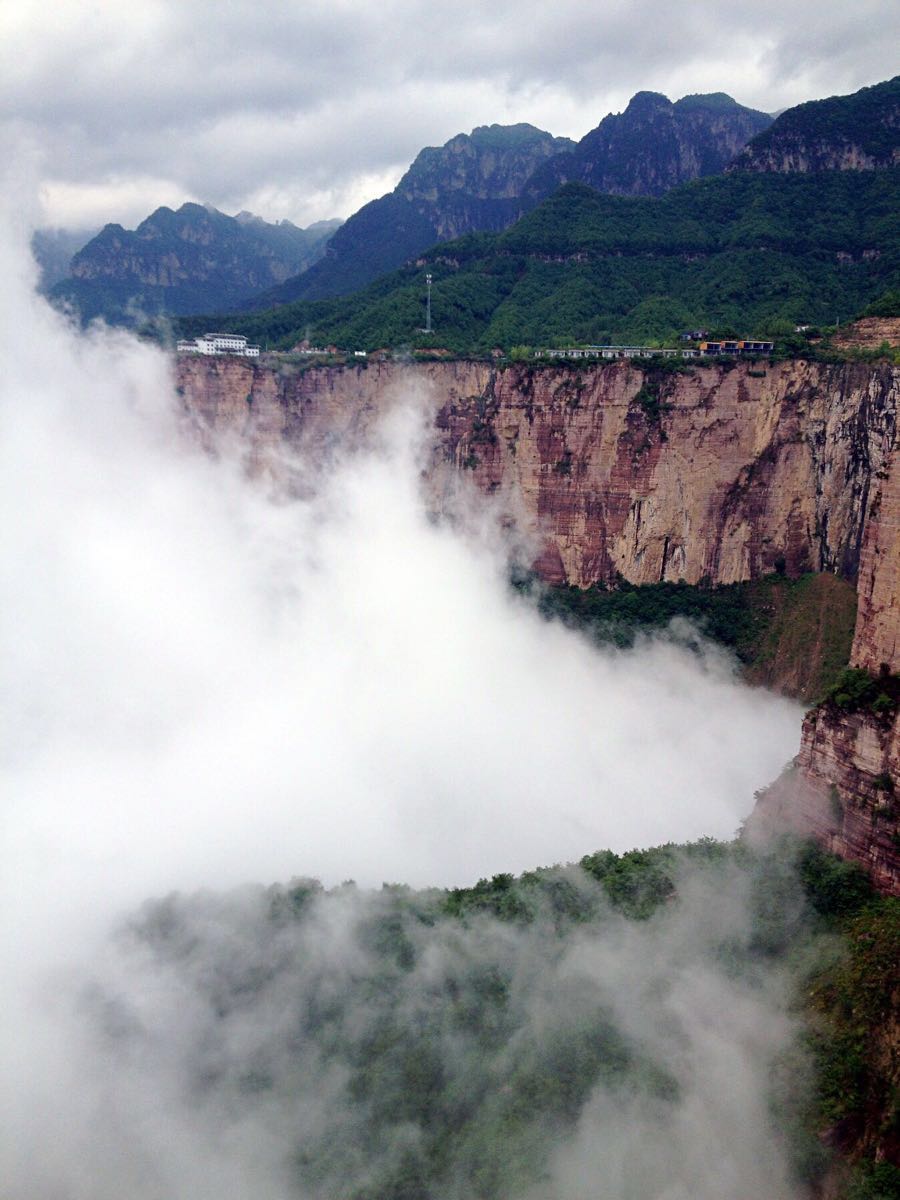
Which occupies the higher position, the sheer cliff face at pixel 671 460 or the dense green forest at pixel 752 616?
the sheer cliff face at pixel 671 460

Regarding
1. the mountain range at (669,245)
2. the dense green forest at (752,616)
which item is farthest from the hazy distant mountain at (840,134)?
the dense green forest at (752,616)

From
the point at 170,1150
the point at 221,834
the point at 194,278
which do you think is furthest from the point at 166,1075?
the point at 194,278

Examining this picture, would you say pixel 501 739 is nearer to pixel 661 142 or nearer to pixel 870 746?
pixel 870 746

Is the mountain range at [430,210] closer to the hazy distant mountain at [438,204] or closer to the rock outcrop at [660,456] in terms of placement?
the hazy distant mountain at [438,204]

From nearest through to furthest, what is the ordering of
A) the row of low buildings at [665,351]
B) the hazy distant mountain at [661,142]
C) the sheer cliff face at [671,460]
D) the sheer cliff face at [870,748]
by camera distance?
1. the sheer cliff face at [870,748]
2. the sheer cliff face at [671,460]
3. the row of low buildings at [665,351]
4. the hazy distant mountain at [661,142]

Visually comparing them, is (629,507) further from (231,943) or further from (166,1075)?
(166,1075)

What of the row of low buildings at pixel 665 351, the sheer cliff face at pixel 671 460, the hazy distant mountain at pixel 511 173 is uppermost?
the hazy distant mountain at pixel 511 173
